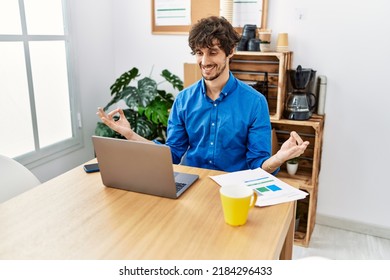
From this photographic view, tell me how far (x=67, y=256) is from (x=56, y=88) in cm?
202

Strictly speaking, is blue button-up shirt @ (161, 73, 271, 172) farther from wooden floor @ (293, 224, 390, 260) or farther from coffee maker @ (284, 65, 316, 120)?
wooden floor @ (293, 224, 390, 260)

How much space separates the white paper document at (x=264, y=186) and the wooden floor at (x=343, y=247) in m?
1.19

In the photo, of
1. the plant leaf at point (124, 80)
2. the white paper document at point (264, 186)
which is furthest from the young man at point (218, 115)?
the plant leaf at point (124, 80)

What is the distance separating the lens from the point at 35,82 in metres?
2.46

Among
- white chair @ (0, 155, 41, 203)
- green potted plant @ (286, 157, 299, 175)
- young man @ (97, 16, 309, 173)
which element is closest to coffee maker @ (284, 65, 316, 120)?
green potted plant @ (286, 157, 299, 175)

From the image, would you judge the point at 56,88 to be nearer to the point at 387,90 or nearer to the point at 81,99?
the point at 81,99

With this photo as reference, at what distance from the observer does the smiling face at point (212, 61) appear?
158cm

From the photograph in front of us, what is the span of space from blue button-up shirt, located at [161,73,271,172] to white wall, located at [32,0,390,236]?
0.98m

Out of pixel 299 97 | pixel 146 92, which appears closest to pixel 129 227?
pixel 299 97

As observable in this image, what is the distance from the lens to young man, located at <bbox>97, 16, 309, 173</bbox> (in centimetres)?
159

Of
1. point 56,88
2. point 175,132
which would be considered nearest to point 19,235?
point 175,132

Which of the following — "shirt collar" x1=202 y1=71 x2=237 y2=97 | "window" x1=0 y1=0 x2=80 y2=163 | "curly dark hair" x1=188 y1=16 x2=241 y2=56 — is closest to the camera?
"curly dark hair" x1=188 y1=16 x2=241 y2=56

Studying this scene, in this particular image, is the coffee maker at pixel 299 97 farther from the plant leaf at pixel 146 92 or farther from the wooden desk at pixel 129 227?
the wooden desk at pixel 129 227

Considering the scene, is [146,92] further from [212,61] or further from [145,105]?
[212,61]
